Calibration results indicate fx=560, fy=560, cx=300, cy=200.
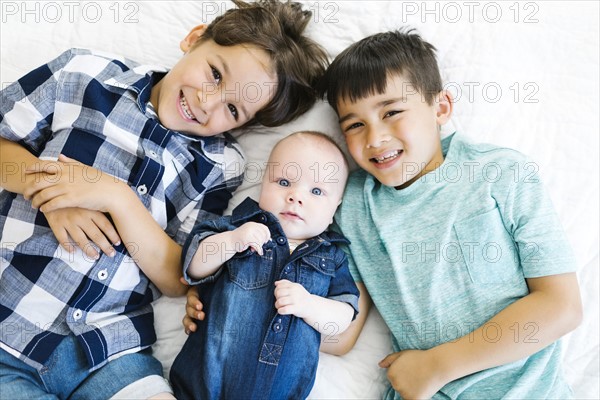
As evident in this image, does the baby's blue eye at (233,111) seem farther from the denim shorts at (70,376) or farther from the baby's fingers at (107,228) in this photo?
the denim shorts at (70,376)

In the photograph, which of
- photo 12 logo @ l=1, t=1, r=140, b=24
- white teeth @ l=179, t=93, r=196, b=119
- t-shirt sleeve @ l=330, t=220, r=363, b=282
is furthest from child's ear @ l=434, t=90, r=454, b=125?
photo 12 logo @ l=1, t=1, r=140, b=24

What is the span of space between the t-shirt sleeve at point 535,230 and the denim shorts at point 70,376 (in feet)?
2.57

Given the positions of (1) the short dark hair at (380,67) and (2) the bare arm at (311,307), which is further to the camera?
(1) the short dark hair at (380,67)

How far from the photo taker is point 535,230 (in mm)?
1146

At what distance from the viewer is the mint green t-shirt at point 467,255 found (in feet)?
3.76

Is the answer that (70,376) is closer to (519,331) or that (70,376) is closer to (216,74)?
(216,74)

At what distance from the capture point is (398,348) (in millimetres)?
1248

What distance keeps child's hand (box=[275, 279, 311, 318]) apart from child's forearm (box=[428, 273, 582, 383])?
0.96 feet

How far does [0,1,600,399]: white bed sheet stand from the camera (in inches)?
50.3

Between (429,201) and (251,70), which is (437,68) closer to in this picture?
(429,201)

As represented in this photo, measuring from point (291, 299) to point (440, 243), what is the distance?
351mm

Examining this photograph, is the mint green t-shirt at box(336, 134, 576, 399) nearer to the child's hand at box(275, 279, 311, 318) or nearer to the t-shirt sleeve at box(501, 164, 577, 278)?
the t-shirt sleeve at box(501, 164, 577, 278)

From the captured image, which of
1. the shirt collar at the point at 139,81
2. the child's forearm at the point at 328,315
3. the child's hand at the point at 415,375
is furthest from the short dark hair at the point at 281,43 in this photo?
the child's hand at the point at 415,375

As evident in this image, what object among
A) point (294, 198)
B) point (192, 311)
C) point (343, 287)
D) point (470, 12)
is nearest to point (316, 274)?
point (343, 287)
